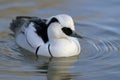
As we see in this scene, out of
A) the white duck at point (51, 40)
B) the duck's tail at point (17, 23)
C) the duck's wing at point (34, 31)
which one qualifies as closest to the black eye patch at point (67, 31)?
the white duck at point (51, 40)

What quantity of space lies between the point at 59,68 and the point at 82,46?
1317 mm

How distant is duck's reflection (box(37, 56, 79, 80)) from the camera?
10.1 m

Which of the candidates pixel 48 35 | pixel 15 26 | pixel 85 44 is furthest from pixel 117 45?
pixel 15 26

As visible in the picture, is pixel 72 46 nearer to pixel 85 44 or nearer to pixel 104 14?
pixel 85 44

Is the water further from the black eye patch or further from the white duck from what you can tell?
the black eye patch

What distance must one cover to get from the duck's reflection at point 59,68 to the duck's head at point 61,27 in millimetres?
482

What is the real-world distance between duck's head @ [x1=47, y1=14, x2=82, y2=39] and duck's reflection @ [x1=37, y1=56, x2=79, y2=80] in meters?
0.48

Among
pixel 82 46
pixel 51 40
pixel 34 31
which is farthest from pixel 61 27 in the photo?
pixel 82 46

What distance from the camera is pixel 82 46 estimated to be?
11586 millimetres

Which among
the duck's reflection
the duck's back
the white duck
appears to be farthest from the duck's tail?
the duck's reflection

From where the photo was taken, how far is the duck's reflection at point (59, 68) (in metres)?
10.1

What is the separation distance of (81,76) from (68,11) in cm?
379

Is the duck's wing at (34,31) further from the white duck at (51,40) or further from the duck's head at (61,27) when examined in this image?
the duck's head at (61,27)

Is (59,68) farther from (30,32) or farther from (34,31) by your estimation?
(30,32)
